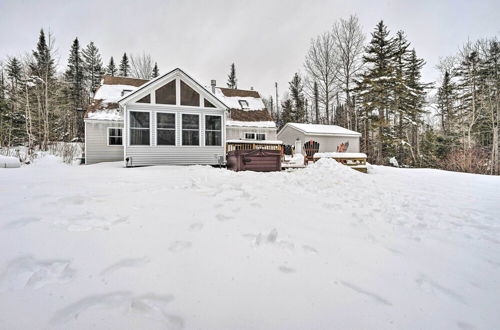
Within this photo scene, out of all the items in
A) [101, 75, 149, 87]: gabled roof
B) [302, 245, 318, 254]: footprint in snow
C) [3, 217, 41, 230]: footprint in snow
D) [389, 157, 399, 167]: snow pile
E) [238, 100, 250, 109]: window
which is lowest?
[302, 245, 318, 254]: footprint in snow

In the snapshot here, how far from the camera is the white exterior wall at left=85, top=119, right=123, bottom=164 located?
1143 cm

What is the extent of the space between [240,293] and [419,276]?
1.39m

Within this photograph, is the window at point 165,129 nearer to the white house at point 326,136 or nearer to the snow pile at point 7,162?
the snow pile at point 7,162

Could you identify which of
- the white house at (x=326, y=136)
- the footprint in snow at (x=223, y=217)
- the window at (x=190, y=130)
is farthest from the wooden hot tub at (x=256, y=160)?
the white house at (x=326, y=136)

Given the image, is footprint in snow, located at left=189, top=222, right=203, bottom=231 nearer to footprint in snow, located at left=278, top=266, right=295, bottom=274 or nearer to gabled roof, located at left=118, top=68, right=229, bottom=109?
footprint in snow, located at left=278, top=266, right=295, bottom=274

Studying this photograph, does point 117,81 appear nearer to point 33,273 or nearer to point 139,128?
point 139,128

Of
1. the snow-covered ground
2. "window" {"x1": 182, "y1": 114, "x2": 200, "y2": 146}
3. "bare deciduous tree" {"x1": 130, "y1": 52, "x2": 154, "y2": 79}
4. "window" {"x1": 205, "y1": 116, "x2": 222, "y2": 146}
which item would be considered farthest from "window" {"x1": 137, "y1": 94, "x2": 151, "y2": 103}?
"bare deciduous tree" {"x1": 130, "y1": 52, "x2": 154, "y2": 79}

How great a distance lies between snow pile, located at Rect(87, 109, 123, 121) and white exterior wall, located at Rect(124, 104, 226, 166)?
414 centimetres

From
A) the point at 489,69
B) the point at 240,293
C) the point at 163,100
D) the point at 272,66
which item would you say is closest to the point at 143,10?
the point at 163,100

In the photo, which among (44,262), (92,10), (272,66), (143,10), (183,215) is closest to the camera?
(44,262)

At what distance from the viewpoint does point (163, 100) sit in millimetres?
8953

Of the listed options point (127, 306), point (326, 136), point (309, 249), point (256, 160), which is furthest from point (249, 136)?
point (127, 306)

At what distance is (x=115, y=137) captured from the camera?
11.9 meters

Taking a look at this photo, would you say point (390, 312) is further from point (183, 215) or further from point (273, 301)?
point (183, 215)
